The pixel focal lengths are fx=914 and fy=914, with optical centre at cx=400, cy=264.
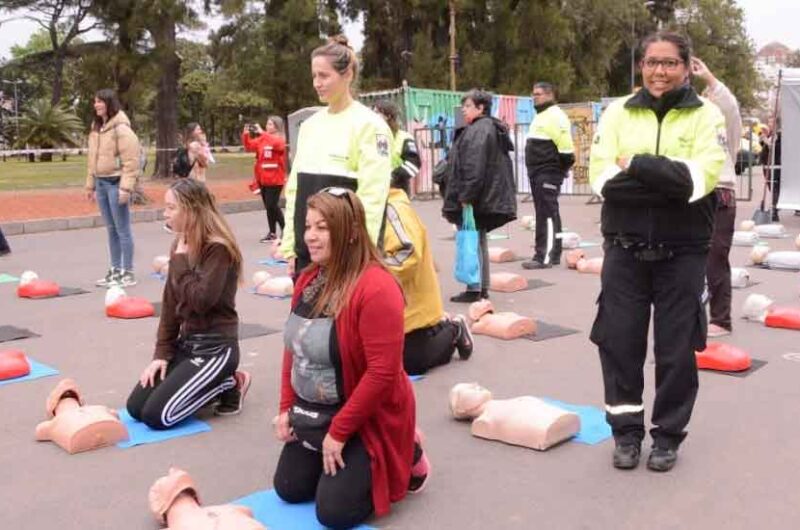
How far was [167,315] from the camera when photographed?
4965mm

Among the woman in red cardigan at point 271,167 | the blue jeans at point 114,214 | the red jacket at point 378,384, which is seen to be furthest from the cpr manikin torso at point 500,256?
the red jacket at point 378,384

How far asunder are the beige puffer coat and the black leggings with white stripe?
183 inches

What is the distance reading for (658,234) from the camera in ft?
12.7

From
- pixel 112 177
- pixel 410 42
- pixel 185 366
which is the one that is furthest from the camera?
pixel 410 42

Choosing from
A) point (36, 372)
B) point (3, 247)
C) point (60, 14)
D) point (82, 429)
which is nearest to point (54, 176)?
point (60, 14)

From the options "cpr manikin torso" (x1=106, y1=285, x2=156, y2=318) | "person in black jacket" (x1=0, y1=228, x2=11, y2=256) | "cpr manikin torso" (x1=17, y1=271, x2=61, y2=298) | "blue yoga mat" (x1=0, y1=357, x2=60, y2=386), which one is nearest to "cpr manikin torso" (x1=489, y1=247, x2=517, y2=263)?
"cpr manikin torso" (x1=106, y1=285, x2=156, y2=318)

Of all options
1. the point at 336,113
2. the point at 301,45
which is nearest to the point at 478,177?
the point at 336,113

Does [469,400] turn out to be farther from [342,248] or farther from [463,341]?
[342,248]

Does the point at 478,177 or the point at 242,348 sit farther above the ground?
the point at 478,177

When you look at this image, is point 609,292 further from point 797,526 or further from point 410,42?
point 410,42

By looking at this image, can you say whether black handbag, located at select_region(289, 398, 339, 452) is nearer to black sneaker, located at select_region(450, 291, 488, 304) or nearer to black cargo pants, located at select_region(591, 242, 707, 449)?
black cargo pants, located at select_region(591, 242, 707, 449)

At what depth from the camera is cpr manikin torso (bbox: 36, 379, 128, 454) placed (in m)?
4.57

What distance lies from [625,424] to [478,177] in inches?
157

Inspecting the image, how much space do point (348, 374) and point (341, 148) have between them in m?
1.69
